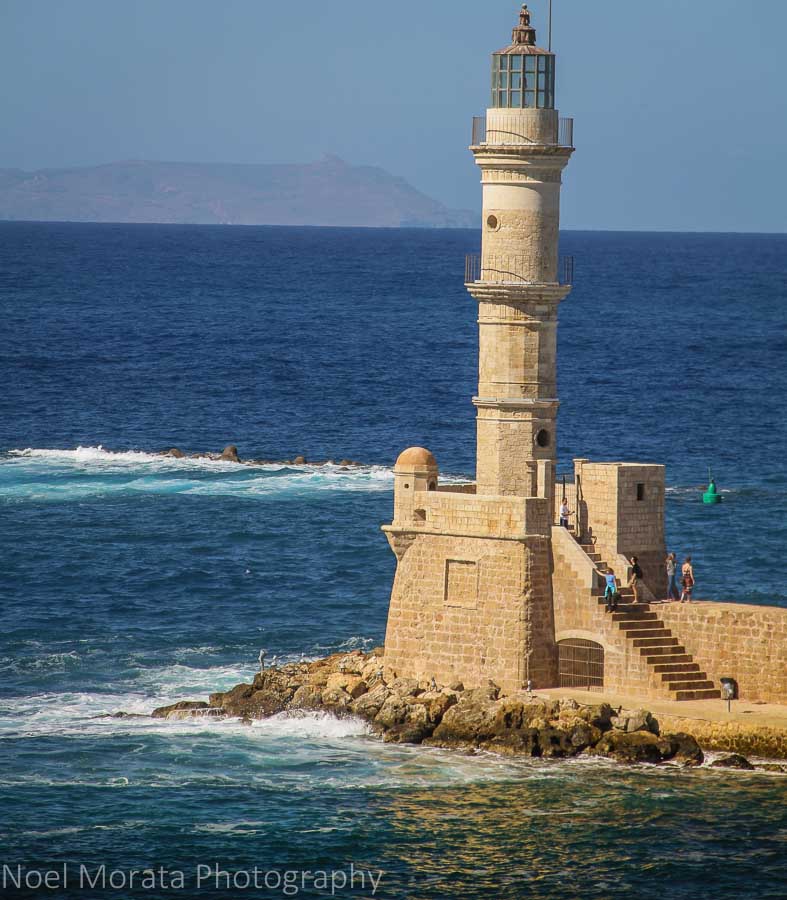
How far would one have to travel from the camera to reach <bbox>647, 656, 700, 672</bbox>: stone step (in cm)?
4456

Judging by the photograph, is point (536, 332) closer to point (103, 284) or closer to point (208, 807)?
point (208, 807)

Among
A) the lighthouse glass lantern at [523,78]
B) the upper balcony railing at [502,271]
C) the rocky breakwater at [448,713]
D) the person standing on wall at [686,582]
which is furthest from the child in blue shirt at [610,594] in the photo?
the lighthouse glass lantern at [523,78]

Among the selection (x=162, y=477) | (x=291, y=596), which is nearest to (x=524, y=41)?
(x=291, y=596)

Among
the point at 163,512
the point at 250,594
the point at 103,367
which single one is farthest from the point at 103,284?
the point at 250,594

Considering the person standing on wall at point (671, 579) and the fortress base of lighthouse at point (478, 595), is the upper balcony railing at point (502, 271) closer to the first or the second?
the fortress base of lighthouse at point (478, 595)

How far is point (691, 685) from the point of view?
44531 mm

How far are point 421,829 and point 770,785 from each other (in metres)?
6.85

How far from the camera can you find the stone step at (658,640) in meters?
44.8

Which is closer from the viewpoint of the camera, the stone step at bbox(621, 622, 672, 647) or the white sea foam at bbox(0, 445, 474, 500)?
the stone step at bbox(621, 622, 672, 647)

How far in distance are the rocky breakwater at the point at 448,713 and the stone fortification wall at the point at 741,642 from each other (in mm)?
2532

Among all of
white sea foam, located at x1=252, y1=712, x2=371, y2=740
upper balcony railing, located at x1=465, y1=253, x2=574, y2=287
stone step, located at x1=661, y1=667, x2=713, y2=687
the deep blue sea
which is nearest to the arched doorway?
stone step, located at x1=661, y1=667, x2=713, y2=687

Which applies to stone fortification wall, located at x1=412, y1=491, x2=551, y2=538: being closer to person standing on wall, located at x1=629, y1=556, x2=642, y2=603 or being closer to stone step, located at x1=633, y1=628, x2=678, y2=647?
person standing on wall, located at x1=629, y1=556, x2=642, y2=603

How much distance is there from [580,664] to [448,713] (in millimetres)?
3271

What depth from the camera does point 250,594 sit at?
60.5m
